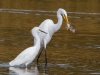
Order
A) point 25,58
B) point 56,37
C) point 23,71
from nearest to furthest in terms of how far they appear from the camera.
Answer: point 23,71, point 25,58, point 56,37

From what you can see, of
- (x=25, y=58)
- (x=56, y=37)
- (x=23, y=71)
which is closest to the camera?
(x=23, y=71)

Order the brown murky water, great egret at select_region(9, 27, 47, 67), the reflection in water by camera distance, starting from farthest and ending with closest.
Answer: the brown murky water < great egret at select_region(9, 27, 47, 67) < the reflection in water

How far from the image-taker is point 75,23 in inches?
1046

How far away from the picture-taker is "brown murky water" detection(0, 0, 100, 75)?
15.2 meters

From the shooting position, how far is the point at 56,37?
2148 cm

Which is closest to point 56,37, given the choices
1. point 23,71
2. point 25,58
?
point 25,58

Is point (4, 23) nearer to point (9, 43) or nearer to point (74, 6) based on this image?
point (9, 43)

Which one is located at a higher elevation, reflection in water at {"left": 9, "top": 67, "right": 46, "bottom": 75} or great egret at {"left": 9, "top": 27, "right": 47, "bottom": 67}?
great egret at {"left": 9, "top": 27, "right": 47, "bottom": 67}

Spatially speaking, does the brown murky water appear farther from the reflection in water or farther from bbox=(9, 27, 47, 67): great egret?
bbox=(9, 27, 47, 67): great egret

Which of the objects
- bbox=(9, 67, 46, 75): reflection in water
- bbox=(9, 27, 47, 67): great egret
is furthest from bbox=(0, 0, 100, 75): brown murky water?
bbox=(9, 27, 47, 67): great egret

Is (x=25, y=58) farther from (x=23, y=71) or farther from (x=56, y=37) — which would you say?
(x=56, y=37)

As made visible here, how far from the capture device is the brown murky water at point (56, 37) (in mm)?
15234

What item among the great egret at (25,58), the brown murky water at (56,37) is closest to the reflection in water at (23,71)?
the brown murky water at (56,37)

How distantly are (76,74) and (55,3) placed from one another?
22.8m
